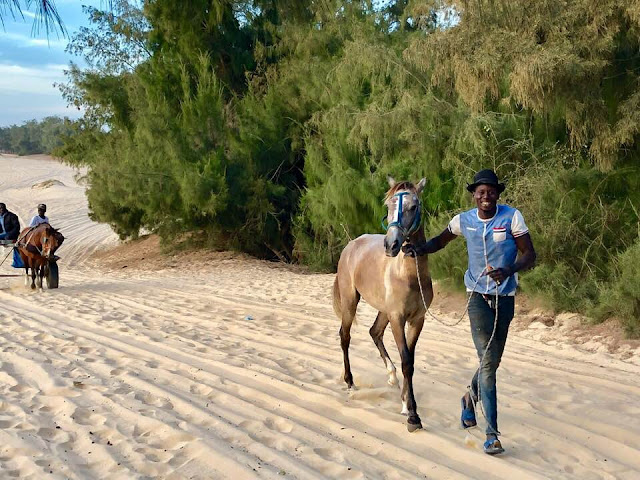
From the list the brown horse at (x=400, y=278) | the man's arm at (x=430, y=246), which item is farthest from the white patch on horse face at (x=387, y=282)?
the man's arm at (x=430, y=246)

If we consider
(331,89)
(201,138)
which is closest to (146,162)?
(201,138)

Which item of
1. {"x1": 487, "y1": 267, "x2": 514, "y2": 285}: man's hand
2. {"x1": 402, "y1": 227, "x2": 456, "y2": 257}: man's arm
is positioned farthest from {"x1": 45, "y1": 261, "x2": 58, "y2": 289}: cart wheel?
{"x1": 487, "y1": 267, "x2": 514, "y2": 285}: man's hand

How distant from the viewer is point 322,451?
485cm

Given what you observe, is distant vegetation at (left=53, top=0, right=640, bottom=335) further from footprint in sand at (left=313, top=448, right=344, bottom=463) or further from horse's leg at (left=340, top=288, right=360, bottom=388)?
footprint in sand at (left=313, top=448, right=344, bottom=463)

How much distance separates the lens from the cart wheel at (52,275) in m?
14.3

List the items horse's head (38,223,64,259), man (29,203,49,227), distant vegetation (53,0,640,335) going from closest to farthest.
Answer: distant vegetation (53,0,640,335) < horse's head (38,223,64,259) < man (29,203,49,227)

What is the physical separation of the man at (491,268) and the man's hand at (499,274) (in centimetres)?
1

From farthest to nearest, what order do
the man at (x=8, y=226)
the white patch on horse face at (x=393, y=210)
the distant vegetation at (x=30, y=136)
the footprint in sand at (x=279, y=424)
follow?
1. the distant vegetation at (x=30, y=136)
2. the man at (x=8, y=226)
3. the footprint in sand at (x=279, y=424)
4. the white patch on horse face at (x=393, y=210)

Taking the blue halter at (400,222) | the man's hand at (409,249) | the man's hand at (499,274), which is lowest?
the man's hand at (499,274)

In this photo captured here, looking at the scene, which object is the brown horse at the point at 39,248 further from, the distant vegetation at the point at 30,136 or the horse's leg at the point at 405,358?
the distant vegetation at the point at 30,136

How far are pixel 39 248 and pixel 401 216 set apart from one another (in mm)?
11541

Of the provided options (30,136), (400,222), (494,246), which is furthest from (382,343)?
(30,136)

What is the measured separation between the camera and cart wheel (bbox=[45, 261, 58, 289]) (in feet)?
46.9

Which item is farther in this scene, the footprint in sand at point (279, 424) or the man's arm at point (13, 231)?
the man's arm at point (13, 231)
